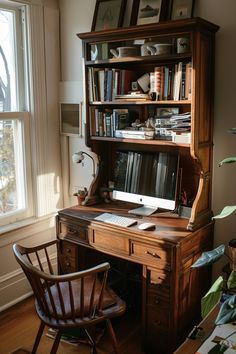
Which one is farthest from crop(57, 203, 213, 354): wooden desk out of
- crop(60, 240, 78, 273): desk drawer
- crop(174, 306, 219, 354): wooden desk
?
crop(174, 306, 219, 354): wooden desk

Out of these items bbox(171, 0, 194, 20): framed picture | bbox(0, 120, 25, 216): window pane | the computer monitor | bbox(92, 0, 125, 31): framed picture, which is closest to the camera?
bbox(171, 0, 194, 20): framed picture

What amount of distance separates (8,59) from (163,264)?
1.88 metres

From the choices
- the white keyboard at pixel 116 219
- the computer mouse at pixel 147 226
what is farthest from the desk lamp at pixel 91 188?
the computer mouse at pixel 147 226

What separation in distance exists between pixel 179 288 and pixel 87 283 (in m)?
0.57

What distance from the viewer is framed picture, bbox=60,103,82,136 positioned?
3.23 m

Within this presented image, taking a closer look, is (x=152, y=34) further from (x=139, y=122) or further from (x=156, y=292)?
(x=156, y=292)

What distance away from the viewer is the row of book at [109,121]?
276 cm

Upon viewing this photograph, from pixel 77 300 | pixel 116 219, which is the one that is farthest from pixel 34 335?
pixel 116 219

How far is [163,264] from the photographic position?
2.29m

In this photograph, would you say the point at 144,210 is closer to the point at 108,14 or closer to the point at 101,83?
the point at 101,83

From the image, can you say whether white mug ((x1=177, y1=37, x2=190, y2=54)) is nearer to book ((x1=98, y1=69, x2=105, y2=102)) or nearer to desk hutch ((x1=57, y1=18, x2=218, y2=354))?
desk hutch ((x1=57, y1=18, x2=218, y2=354))

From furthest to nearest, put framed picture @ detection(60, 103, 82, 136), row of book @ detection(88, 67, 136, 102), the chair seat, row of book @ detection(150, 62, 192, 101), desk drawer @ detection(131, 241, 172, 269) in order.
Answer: framed picture @ detection(60, 103, 82, 136) → row of book @ detection(88, 67, 136, 102) → row of book @ detection(150, 62, 192, 101) → desk drawer @ detection(131, 241, 172, 269) → the chair seat

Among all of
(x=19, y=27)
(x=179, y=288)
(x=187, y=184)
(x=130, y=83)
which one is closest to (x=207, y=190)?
(x=187, y=184)

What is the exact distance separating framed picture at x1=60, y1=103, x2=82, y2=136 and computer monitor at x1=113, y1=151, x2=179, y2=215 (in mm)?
540
